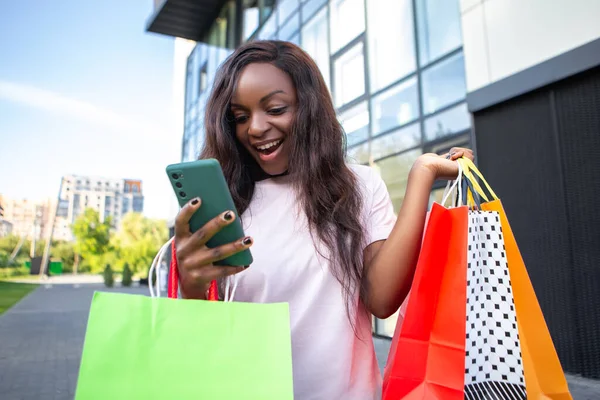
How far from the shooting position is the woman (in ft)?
3.84

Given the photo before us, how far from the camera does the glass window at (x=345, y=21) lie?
813 centimetres

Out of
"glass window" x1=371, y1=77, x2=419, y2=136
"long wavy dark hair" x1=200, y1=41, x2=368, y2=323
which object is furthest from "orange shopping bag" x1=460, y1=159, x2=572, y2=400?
"glass window" x1=371, y1=77, x2=419, y2=136

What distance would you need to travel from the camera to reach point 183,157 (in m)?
18.6

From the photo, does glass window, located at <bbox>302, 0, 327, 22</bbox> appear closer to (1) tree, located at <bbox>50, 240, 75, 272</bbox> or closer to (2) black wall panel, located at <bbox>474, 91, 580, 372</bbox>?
(2) black wall panel, located at <bbox>474, 91, 580, 372</bbox>

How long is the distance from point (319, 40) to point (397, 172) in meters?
3.75

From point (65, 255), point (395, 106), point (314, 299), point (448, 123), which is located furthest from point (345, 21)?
point (65, 255)

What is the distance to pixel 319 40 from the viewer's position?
9.46 m

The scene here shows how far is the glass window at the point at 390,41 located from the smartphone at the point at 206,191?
21.7 ft

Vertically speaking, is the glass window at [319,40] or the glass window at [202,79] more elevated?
the glass window at [202,79]

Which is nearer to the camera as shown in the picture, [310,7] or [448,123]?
[448,123]

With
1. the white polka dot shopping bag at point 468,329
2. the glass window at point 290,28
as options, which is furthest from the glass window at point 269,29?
the white polka dot shopping bag at point 468,329

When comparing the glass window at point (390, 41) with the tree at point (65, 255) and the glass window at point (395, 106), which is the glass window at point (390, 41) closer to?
the glass window at point (395, 106)

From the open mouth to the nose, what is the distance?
0.04 m

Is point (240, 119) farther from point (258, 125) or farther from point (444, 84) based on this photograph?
point (444, 84)
